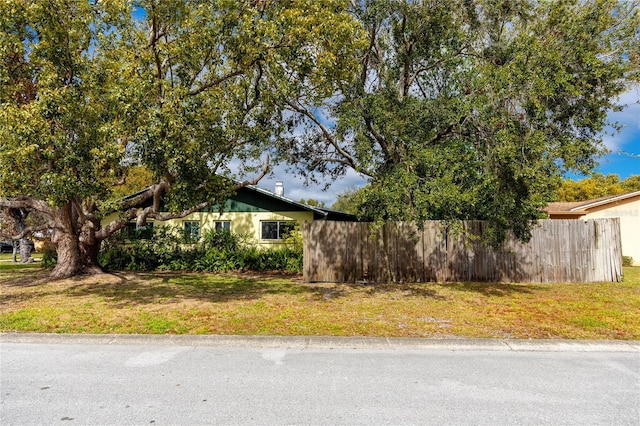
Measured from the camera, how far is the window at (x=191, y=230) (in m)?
18.1

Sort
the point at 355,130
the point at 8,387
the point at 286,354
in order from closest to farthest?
the point at 8,387 < the point at 286,354 < the point at 355,130

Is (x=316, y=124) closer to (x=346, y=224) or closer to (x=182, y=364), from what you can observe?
(x=346, y=224)

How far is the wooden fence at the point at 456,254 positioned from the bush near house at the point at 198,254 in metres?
3.60

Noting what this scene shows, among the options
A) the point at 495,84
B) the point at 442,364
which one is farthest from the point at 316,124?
the point at 442,364

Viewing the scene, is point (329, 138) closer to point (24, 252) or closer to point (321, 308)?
point (321, 308)

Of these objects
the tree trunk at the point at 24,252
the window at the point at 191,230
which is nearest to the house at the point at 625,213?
the window at the point at 191,230

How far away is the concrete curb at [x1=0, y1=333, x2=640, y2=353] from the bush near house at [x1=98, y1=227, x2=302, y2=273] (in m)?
10.2

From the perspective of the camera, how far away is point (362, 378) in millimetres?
4344

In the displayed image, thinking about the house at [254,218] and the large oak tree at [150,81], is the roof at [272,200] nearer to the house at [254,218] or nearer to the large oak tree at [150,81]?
the house at [254,218]

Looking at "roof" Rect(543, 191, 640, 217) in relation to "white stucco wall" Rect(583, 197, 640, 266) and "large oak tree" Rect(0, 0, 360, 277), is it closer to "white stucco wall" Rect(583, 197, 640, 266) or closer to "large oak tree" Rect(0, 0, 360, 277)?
"white stucco wall" Rect(583, 197, 640, 266)

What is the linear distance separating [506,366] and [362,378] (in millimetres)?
1912

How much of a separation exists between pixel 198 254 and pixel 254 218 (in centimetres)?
316

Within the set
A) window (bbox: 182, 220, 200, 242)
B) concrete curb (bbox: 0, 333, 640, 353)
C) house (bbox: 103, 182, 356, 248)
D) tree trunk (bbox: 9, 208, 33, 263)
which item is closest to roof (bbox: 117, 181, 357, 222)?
house (bbox: 103, 182, 356, 248)

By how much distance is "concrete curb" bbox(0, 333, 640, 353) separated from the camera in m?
5.56
